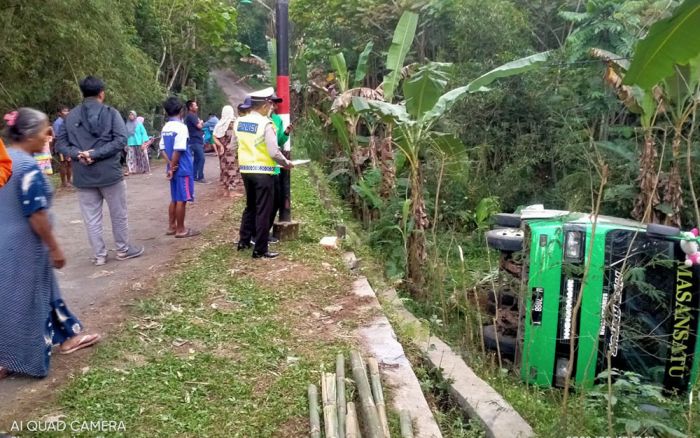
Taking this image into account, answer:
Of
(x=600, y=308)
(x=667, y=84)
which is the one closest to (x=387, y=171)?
(x=667, y=84)

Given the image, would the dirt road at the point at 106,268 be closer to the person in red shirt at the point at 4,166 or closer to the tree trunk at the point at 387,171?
the person in red shirt at the point at 4,166

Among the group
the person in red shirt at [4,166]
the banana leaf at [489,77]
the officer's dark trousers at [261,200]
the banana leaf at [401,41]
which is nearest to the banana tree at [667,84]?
the banana leaf at [489,77]

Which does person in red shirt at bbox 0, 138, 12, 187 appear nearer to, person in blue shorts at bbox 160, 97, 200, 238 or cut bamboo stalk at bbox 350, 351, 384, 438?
cut bamboo stalk at bbox 350, 351, 384, 438

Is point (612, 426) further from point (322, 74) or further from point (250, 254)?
point (322, 74)

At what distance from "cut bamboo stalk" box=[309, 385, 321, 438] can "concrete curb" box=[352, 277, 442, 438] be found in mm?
469

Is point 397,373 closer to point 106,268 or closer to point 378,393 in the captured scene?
point 378,393

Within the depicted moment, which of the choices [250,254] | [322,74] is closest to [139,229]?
[250,254]

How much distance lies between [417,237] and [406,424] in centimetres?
379

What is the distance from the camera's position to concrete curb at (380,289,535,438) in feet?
11.5

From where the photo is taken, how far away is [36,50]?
1218 centimetres

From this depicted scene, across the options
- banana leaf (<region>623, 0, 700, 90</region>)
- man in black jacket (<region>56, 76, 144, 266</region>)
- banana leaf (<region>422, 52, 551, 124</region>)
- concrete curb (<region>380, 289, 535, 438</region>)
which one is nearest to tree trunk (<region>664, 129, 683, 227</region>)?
banana leaf (<region>422, 52, 551, 124</region>)

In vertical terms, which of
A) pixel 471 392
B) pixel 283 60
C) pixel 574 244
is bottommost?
pixel 471 392

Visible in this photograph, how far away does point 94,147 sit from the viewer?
5723mm

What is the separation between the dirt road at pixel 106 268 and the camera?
3574 mm
